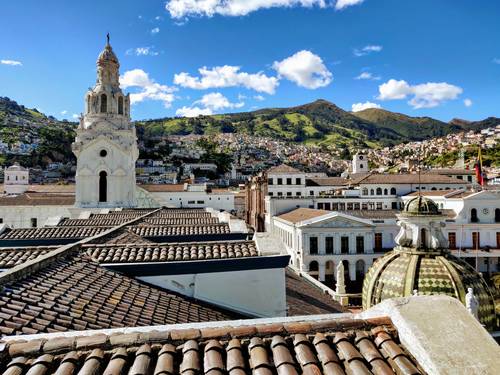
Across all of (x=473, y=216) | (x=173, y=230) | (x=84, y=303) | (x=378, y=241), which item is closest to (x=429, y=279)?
(x=173, y=230)

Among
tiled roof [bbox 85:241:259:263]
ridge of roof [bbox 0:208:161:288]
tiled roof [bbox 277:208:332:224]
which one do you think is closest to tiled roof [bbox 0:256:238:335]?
ridge of roof [bbox 0:208:161:288]

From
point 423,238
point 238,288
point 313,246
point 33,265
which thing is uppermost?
point 33,265

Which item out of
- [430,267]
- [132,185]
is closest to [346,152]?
[132,185]

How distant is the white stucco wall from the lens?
7.09 meters

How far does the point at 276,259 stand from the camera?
7.35m

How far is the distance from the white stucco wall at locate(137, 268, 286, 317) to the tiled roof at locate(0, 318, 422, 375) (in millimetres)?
3714

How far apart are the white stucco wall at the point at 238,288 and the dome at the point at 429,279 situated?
194 inches

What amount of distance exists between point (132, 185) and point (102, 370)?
31229 millimetres

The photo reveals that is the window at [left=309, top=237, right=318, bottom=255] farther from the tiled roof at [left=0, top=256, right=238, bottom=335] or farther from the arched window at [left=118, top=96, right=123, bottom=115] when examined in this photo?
the tiled roof at [left=0, top=256, right=238, bottom=335]

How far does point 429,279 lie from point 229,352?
907cm

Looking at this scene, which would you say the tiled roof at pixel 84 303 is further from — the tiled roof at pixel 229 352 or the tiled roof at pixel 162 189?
the tiled roof at pixel 162 189

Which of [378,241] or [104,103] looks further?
[378,241]

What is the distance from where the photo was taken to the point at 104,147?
31.4 meters

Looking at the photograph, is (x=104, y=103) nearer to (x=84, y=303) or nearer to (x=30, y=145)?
(x=84, y=303)
